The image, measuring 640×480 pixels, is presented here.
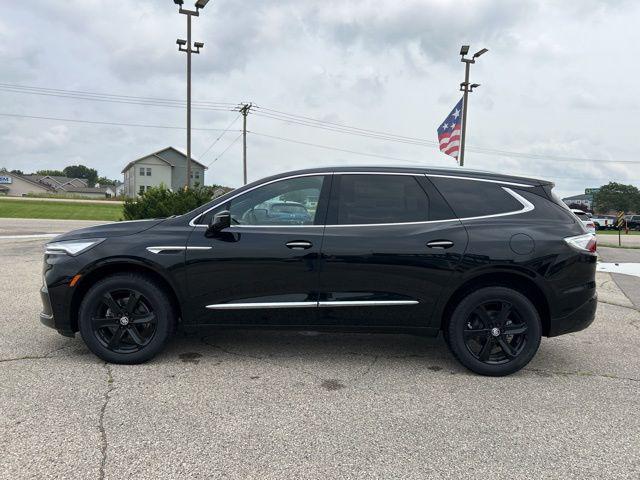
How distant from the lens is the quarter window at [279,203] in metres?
4.25

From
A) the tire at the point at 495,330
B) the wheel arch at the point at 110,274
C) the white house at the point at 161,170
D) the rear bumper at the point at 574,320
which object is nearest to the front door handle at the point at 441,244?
the tire at the point at 495,330

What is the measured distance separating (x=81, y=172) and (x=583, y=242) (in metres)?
182

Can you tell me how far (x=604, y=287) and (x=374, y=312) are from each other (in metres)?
6.63

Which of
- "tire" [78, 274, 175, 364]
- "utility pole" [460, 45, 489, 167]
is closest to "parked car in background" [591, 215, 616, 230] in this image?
"utility pole" [460, 45, 489, 167]

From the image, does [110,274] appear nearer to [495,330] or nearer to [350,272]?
[350,272]

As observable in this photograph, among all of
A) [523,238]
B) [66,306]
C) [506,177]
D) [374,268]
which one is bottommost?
[66,306]

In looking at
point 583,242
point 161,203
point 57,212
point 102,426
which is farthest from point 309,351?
point 57,212

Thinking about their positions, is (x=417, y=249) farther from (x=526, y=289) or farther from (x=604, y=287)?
(x=604, y=287)

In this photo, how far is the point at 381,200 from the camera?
13.9 feet

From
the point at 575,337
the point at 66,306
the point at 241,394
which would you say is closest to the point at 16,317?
the point at 66,306

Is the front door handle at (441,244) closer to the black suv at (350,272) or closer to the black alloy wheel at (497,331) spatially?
the black suv at (350,272)

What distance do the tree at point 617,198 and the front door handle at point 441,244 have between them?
101550mm

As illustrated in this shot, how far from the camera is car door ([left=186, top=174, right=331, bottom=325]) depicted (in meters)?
4.09

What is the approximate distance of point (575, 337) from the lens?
18.1 ft
